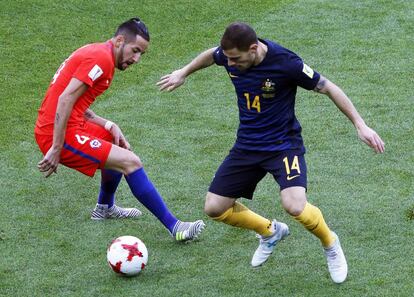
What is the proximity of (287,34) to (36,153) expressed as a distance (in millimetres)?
4278

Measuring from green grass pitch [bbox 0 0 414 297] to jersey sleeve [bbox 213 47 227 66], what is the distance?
145cm

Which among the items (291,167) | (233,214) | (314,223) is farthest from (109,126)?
(314,223)

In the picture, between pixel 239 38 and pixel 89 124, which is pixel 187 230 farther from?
pixel 239 38

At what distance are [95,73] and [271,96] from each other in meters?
1.36

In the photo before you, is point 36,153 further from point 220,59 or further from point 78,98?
point 220,59

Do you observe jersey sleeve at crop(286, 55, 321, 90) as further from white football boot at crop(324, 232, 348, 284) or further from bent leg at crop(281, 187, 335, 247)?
white football boot at crop(324, 232, 348, 284)

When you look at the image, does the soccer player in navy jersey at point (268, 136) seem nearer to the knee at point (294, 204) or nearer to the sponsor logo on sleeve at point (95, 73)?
the knee at point (294, 204)

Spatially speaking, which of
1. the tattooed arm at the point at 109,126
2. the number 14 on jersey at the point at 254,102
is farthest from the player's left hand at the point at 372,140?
the tattooed arm at the point at 109,126

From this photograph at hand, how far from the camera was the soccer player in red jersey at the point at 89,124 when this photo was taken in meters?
7.37

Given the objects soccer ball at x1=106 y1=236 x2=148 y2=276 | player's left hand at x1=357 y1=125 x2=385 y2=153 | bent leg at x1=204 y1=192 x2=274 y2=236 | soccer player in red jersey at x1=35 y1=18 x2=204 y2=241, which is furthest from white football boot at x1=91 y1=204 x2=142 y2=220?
player's left hand at x1=357 y1=125 x2=385 y2=153

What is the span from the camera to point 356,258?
7316 millimetres

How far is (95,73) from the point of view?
290 inches

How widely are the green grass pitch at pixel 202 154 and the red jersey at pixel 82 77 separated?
0.96m

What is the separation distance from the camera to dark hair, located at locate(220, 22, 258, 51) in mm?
6594
